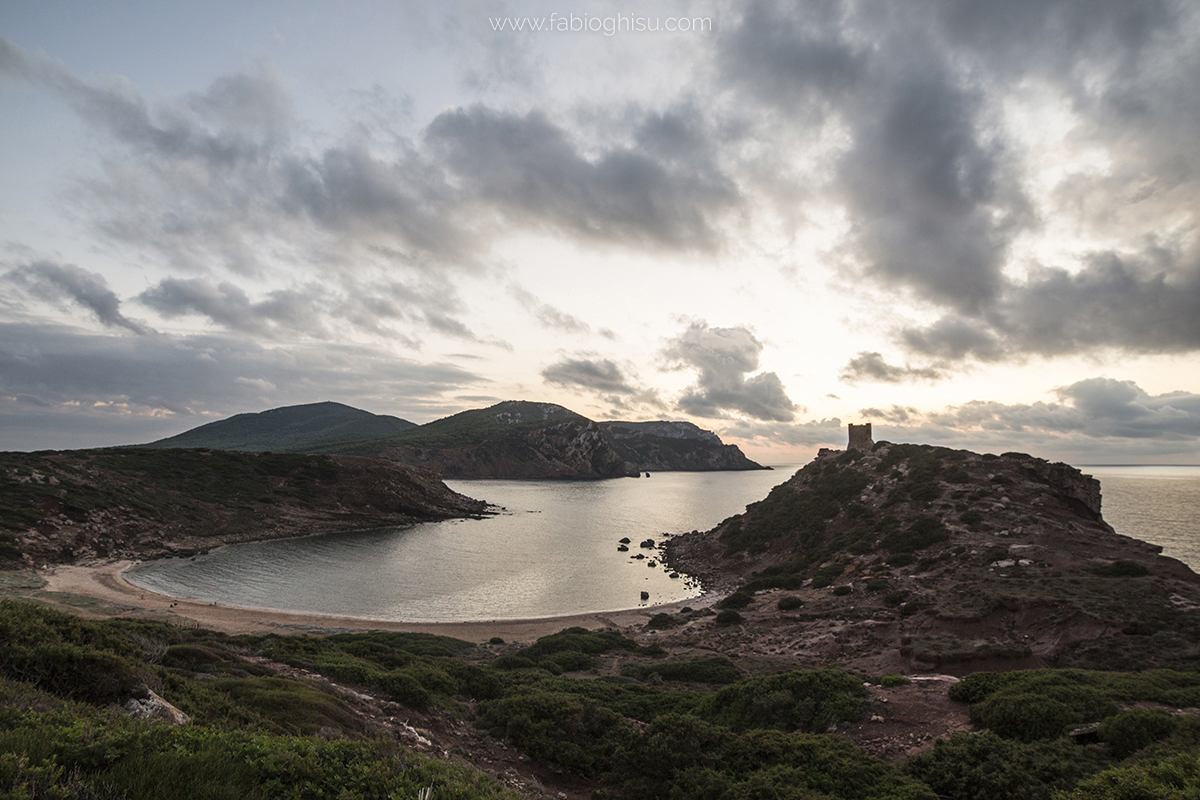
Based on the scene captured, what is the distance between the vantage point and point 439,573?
61.4m

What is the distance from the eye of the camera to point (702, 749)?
1378 cm

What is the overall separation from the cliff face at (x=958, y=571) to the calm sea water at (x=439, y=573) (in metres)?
14.0

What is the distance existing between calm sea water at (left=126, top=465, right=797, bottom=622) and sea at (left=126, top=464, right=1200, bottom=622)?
0.14 m

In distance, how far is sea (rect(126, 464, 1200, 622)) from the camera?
49.0m

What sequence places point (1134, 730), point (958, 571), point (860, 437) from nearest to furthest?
point (1134, 730)
point (958, 571)
point (860, 437)

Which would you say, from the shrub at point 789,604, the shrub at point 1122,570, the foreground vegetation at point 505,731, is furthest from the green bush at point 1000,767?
the shrub at point 789,604

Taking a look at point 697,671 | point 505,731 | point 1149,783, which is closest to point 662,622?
point 697,671

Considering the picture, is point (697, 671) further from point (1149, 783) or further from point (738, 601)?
point (738, 601)

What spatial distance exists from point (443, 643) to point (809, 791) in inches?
1054

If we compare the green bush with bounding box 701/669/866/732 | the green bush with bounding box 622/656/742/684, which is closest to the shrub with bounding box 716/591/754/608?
the green bush with bounding box 622/656/742/684

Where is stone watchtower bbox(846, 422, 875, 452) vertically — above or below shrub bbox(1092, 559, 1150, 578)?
above

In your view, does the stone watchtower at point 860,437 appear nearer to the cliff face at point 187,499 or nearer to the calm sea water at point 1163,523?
the calm sea water at point 1163,523

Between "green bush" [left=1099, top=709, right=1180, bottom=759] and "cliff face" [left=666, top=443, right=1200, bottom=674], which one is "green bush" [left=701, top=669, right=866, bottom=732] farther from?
"cliff face" [left=666, top=443, right=1200, bottom=674]

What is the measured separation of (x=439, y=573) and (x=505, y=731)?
4946 centimetres
